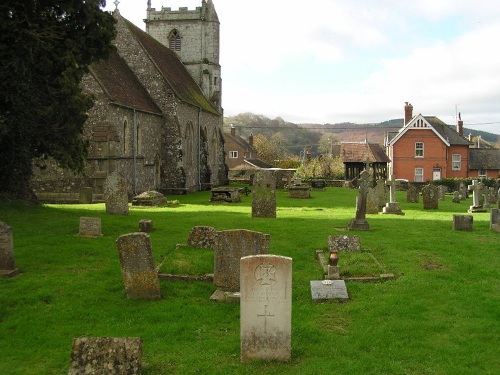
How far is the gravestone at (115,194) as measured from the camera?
737 inches

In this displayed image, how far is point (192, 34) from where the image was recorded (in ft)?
148

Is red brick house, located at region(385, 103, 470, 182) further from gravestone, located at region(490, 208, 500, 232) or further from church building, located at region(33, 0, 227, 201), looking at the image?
gravestone, located at region(490, 208, 500, 232)

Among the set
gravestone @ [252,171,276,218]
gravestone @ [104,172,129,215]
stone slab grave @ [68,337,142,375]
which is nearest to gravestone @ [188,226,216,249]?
stone slab grave @ [68,337,142,375]

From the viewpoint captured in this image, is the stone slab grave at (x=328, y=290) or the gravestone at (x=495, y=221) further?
the gravestone at (x=495, y=221)

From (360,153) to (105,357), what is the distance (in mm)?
50026

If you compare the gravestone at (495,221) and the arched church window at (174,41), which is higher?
the arched church window at (174,41)

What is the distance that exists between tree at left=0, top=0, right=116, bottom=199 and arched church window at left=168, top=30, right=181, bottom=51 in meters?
28.3

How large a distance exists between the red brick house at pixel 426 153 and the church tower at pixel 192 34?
2143cm

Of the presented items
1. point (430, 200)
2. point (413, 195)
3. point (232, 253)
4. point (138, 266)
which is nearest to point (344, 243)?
point (232, 253)

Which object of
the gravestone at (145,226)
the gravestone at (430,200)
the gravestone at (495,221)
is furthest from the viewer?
the gravestone at (430,200)

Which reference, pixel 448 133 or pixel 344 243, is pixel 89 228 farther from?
pixel 448 133

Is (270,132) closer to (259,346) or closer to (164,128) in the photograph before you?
(164,128)

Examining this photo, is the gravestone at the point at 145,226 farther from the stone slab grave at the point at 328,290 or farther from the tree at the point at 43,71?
the stone slab grave at the point at 328,290

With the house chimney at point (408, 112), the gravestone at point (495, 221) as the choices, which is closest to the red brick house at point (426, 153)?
the house chimney at point (408, 112)
